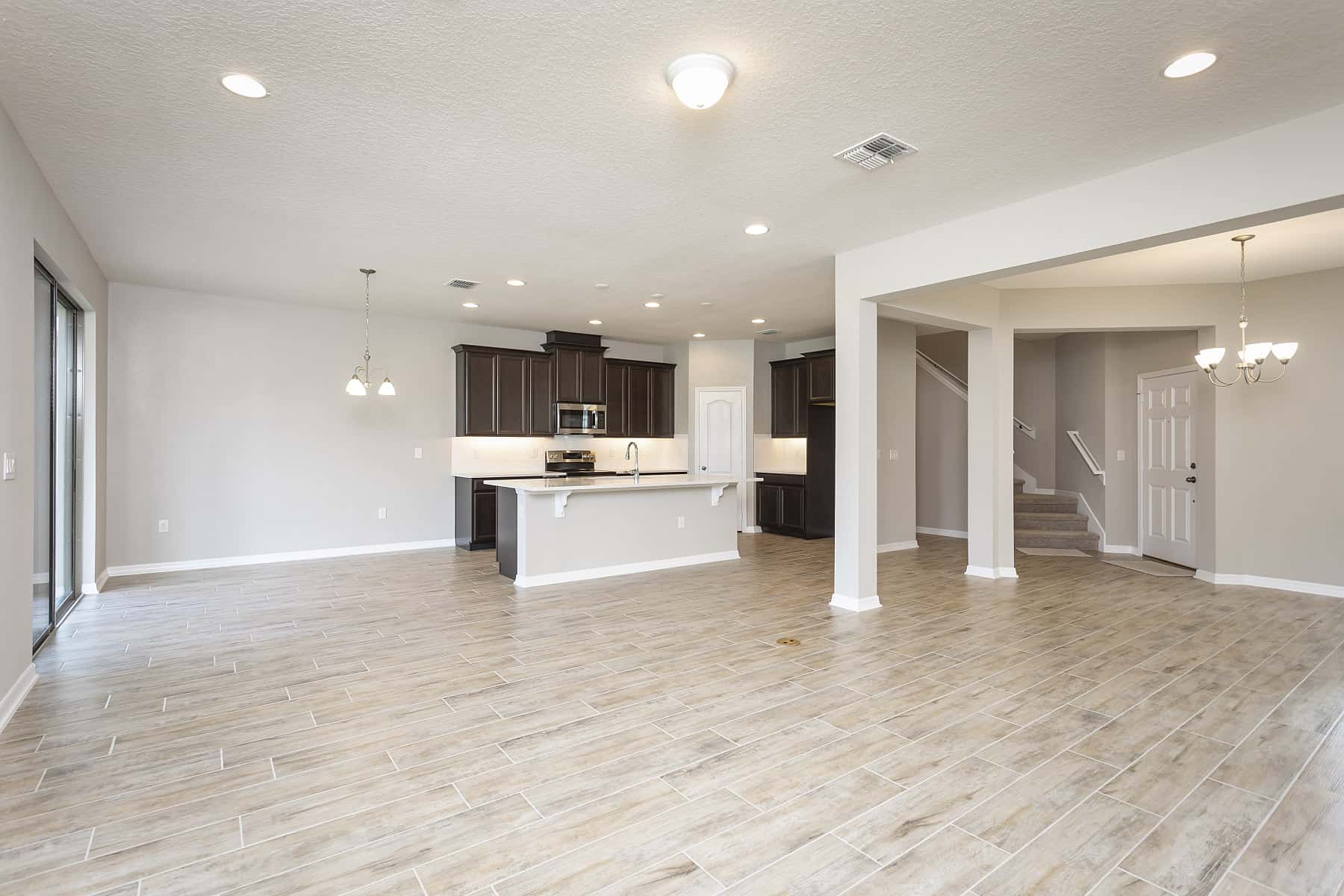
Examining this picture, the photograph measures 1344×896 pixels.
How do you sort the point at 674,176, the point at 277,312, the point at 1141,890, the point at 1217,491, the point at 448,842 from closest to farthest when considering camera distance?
the point at 1141,890
the point at 448,842
the point at 674,176
the point at 1217,491
the point at 277,312

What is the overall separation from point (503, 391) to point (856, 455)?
4698mm

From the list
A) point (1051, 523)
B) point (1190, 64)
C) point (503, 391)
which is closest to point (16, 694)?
point (503, 391)

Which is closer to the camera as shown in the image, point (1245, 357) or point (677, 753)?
point (677, 753)

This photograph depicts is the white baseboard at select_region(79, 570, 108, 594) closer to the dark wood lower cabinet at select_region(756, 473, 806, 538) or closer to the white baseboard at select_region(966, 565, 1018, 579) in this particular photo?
the dark wood lower cabinet at select_region(756, 473, 806, 538)

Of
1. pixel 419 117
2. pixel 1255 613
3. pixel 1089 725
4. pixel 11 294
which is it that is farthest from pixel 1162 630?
pixel 11 294

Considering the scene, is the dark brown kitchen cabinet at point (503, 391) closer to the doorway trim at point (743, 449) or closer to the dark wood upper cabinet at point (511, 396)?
the dark wood upper cabinet at point (511, 396)

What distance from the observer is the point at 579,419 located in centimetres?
862

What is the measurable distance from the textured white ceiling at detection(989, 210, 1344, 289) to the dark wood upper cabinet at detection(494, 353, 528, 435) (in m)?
5.34

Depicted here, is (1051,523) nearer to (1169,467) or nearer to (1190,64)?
(1169,467)

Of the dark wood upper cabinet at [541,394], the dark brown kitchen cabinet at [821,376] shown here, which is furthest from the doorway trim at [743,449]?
the dark wood upper cabinet at [541,394]

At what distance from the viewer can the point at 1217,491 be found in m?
5.91

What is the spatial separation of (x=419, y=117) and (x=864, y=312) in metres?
3.37

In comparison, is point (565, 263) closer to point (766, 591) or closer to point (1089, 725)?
point (766, 591)

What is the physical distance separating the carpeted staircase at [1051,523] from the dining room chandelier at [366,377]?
702cm
